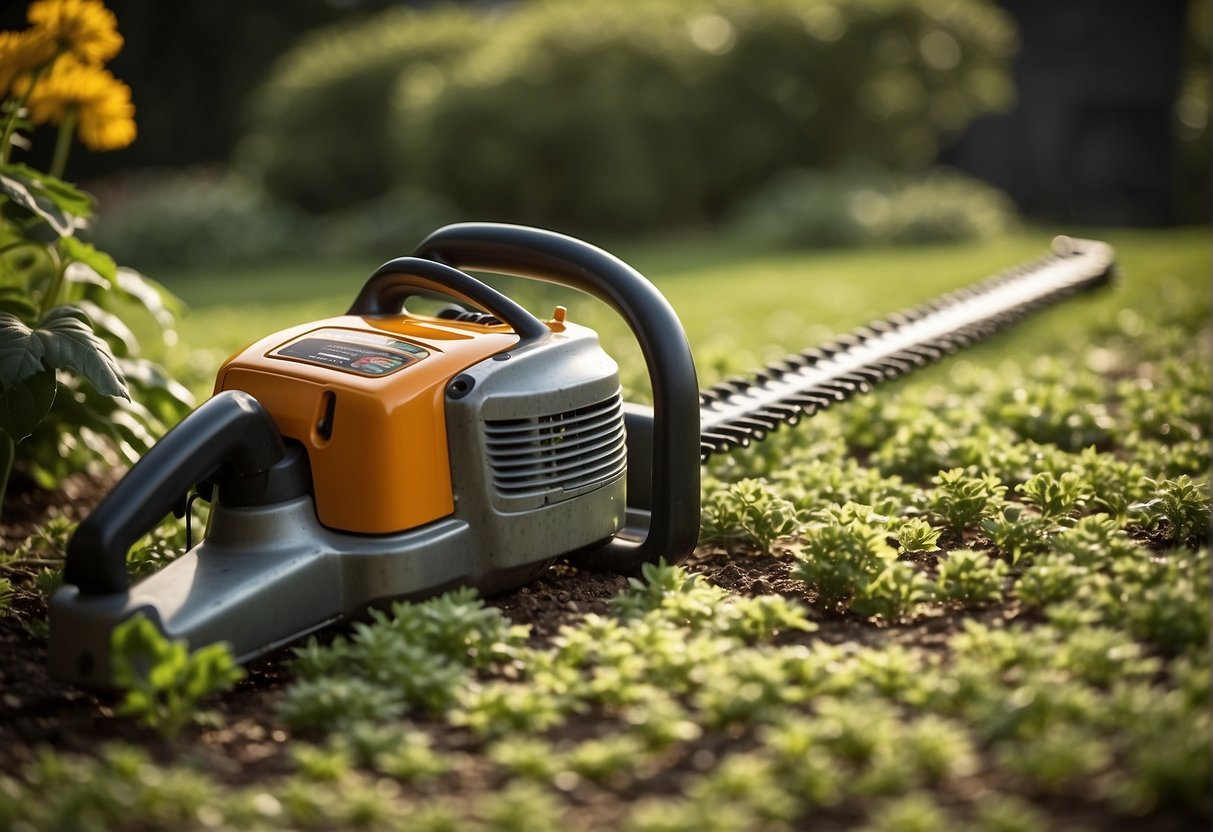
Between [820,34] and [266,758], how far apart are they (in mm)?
12851

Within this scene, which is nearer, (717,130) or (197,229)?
(197,229)

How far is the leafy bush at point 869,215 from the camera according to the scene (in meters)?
11.4

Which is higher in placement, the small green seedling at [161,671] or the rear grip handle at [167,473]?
the rear grip handle at [167,473]

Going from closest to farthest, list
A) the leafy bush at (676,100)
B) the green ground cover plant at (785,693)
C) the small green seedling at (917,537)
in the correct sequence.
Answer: the green ground cover plant at (785,693) < the small green seedling at (917,537) < the leafy bush at (676,100)

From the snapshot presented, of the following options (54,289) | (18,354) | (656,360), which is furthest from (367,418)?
(54,289)

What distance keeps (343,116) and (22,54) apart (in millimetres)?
12389

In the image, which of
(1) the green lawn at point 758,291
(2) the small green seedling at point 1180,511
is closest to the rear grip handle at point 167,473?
(2) the small green seedling at point 1180,511

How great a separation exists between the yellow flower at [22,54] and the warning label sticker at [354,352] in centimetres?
129

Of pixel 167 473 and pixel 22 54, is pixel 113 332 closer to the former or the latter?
pixel 22 54

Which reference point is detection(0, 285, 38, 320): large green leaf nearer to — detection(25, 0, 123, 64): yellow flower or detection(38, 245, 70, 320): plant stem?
detection(38, 245, 70, 320): plant stem

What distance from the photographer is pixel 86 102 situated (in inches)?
147

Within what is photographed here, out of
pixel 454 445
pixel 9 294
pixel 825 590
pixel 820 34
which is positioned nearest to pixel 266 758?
pixel 454 445

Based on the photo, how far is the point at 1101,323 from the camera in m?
6.59

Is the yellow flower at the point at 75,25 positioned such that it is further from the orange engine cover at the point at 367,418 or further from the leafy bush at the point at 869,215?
the leafy bush at the point at 869,215
